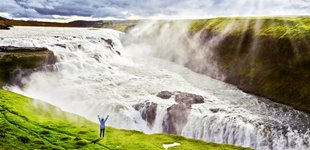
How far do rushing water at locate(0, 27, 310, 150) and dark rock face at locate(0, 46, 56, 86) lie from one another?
1.78 m

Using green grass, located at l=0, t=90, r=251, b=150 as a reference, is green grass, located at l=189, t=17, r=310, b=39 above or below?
above

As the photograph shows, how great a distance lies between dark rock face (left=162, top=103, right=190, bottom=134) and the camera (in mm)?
54562

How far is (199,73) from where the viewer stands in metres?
92.8

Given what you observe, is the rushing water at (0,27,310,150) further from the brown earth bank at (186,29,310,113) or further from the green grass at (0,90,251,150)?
the green grass at (0,90,251,150)

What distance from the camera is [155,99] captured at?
202ft

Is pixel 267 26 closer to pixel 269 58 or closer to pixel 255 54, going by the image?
pixel 255 54

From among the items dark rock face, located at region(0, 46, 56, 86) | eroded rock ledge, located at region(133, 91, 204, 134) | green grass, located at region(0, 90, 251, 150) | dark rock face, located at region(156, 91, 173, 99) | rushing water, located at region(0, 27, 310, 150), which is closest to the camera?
green grass, located at region(0, 90, 251, 150)

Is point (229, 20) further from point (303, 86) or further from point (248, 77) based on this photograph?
point (303, 86)

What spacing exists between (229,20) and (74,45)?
1990 inches

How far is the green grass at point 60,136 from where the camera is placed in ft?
111

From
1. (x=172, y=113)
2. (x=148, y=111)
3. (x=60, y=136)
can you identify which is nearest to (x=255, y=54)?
(x=172, y=113)

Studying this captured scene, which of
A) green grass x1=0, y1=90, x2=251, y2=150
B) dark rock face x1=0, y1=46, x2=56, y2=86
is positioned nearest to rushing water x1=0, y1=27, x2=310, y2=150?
dark rock face x1=0, y1=46, x2=56, y2=86

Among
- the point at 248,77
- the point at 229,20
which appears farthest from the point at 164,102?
the point at 229,20

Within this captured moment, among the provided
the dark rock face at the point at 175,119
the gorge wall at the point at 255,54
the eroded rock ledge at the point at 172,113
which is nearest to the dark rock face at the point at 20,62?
the eroded rock ledge at the point at 172,113
